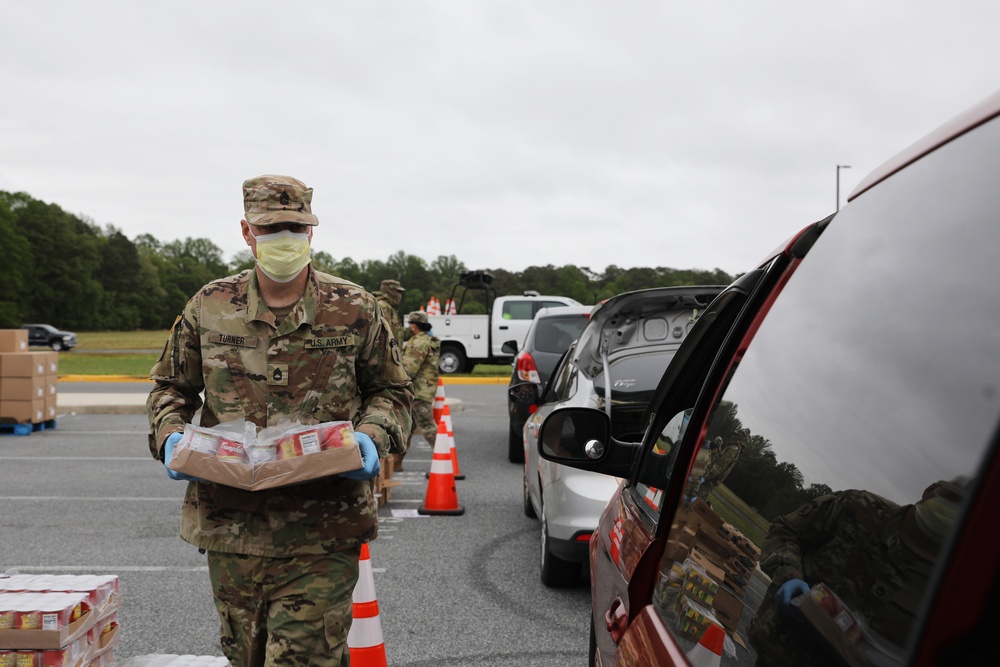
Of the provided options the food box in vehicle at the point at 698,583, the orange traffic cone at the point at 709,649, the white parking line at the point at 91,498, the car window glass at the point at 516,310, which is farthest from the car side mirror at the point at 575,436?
the car window glass at the point at 516,310

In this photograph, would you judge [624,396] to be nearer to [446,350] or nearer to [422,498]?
[422,498]

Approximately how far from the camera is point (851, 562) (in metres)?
0.95

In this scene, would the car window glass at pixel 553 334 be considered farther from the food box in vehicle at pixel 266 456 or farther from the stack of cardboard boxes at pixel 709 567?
the stack of cardboard boxes at pixel 709 567

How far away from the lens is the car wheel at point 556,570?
5656mm

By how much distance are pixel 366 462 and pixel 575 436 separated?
787 mm

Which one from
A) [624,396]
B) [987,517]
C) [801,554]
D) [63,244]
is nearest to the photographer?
[987,517]

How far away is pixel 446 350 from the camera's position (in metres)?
25.9

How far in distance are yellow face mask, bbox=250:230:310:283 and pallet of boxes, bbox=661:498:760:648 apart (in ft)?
6.26

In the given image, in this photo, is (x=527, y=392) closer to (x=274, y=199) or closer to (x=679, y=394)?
(x=274, y=199)

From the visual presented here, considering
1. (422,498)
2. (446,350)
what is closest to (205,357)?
(422,498)

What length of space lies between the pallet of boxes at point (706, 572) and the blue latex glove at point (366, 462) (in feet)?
4.83

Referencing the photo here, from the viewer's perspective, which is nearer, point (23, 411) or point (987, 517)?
point (987, 517)

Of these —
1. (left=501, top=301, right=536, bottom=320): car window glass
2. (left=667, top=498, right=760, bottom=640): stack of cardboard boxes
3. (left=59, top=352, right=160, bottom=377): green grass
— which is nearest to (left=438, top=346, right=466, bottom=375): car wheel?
(left=501, top=301, right=536, bottom=320): car window glass

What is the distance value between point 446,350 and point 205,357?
22.7m
